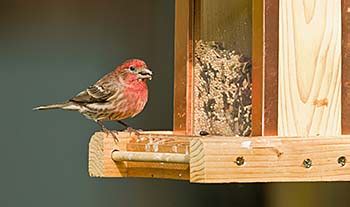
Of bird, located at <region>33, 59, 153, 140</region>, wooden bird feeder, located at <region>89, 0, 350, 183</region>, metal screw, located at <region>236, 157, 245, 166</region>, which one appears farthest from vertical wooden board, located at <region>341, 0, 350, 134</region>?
bird, located at <region>33, 59, 153, 140</region>

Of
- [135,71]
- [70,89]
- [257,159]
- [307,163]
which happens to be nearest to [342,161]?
[307,163]

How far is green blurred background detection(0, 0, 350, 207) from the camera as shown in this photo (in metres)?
5.84

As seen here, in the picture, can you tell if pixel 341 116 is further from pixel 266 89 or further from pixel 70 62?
pixel 70 62

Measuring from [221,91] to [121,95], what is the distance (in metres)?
0.79

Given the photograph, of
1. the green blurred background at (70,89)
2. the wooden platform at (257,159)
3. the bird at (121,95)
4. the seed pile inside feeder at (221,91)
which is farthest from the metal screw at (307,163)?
the green blurred background at (70,89)

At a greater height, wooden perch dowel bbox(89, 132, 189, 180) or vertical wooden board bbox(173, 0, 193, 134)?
vertical wooden board bbox(173, 0, 193, 134)

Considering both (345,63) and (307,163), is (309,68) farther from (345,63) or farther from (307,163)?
(307,163)

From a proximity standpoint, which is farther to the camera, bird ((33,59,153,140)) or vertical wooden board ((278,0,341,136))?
bird ((33,59,153,140))

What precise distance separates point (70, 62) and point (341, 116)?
243cm

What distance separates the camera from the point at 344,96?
12.3ft

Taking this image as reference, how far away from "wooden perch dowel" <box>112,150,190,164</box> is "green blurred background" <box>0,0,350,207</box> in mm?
1873

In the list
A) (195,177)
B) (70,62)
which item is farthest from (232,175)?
(70,62)

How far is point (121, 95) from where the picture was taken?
4.62m

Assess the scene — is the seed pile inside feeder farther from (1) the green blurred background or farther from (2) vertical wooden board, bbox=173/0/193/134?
(1) the green blurred background
